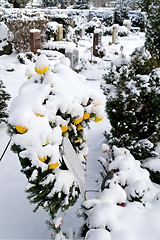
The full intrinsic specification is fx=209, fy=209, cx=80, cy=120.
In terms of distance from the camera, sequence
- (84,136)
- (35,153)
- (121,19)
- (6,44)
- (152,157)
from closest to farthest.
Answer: (35,153)
(84,136)
(152,157)
(6,44)
(121,19)

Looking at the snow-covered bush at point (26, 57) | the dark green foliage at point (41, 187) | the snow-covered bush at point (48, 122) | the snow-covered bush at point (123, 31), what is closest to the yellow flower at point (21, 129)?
the snow-covered bush at point (48, 122)

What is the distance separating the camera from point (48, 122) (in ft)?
5.17

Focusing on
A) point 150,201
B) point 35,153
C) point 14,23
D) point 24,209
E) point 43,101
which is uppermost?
point 14,23

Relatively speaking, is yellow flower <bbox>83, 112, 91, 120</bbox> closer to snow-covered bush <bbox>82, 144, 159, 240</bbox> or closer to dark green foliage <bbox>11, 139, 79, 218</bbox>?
dark green foliage <bbox>11, 139, 79, 218</bbox>

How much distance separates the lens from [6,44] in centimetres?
909

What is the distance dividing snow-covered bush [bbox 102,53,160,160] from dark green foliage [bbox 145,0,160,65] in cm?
149

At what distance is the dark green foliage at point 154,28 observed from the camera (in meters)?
4.30

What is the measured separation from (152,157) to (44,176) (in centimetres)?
222

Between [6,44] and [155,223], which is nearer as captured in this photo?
[155,223]

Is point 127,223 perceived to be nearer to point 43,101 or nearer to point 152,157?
point 43,101

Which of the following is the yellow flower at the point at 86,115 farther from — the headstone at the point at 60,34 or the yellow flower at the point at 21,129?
the headstone at the point at 60,34

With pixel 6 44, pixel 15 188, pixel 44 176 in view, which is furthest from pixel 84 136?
pixel 6 44

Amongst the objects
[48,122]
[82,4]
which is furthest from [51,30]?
[82,4]

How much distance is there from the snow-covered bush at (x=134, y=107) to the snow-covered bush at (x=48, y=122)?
1.30m
